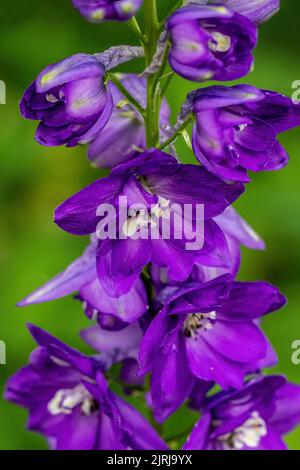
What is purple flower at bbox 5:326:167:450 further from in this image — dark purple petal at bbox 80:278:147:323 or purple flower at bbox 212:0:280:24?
purple flower at bbox 212:0:280:24

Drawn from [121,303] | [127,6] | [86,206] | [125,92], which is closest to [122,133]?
[125,92]

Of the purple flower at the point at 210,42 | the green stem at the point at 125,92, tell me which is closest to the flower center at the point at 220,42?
the purple flower at the point at 210,42

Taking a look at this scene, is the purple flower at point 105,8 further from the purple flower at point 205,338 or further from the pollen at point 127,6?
the purple flower at point 205,338

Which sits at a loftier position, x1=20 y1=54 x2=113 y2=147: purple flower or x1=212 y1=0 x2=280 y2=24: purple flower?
x1=212 y1=0 x2=280 y2=24: purple flower

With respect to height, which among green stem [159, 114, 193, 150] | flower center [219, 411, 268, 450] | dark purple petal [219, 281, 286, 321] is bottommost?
flower center [219, 411, 268, 450]

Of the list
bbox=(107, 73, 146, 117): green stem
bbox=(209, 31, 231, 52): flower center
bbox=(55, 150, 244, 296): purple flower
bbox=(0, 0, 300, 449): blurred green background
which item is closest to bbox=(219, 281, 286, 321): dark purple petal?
bbox=(55, 150, 244, 296): purple flower

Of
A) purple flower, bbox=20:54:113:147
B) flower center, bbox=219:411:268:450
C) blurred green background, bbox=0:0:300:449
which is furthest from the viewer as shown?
blurred green background, bbox=0:0:300:449
